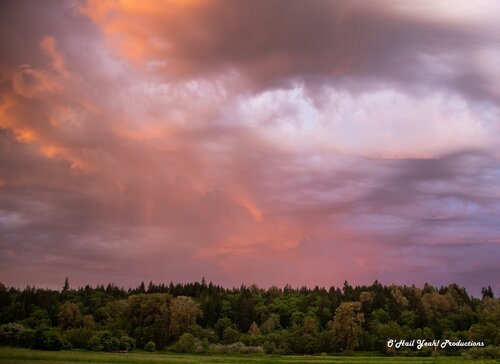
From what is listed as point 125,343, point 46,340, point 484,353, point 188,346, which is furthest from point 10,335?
point 484,353

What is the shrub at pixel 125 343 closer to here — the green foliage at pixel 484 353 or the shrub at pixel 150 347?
the shrub at pixel 150 347

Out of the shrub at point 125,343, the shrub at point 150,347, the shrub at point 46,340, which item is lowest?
the shrub at point 150,347

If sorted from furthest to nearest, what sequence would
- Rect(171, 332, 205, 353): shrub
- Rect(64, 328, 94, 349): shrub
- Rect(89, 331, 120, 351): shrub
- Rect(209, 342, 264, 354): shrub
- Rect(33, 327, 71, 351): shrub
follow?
Rect(171, 332, 205, 353): shrub → Rect(64, 328, 94, 349): shrub → Rect(209, 342, 264, 354): shrub → Rect(89, 331, 120, 351): shrub → Rect(33, 327, 71, 351): shrub

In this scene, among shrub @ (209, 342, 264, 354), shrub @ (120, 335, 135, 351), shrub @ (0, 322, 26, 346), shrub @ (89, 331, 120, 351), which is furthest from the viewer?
shrub @ (120, 335, 135, 351)

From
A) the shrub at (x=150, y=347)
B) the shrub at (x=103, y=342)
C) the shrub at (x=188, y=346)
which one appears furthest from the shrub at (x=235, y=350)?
the shrub at (x=103, y=342)

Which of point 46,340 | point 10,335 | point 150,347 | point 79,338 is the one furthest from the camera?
point 150,347

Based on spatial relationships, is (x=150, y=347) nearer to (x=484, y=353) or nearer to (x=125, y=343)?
(x=125, y=343)

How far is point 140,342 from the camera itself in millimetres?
198500

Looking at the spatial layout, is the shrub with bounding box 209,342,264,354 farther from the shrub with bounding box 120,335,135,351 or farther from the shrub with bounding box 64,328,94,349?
the shrub with bounding box 64,328,94,349

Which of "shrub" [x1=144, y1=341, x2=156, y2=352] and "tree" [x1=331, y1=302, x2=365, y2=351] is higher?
"tree" [x1=331, y1=302, x2=365, y2=351]

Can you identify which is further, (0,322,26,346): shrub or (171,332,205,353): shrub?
(171,332,205,353): shrub

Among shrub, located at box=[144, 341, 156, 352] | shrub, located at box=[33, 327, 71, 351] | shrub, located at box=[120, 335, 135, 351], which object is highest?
shrub, located at box=[33, 327, 71, 351]

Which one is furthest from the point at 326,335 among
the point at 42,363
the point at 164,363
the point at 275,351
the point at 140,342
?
the point at 42,363

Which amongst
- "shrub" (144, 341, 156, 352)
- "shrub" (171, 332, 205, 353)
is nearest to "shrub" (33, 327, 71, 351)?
"shrub" (144, 341, 156, 352)
